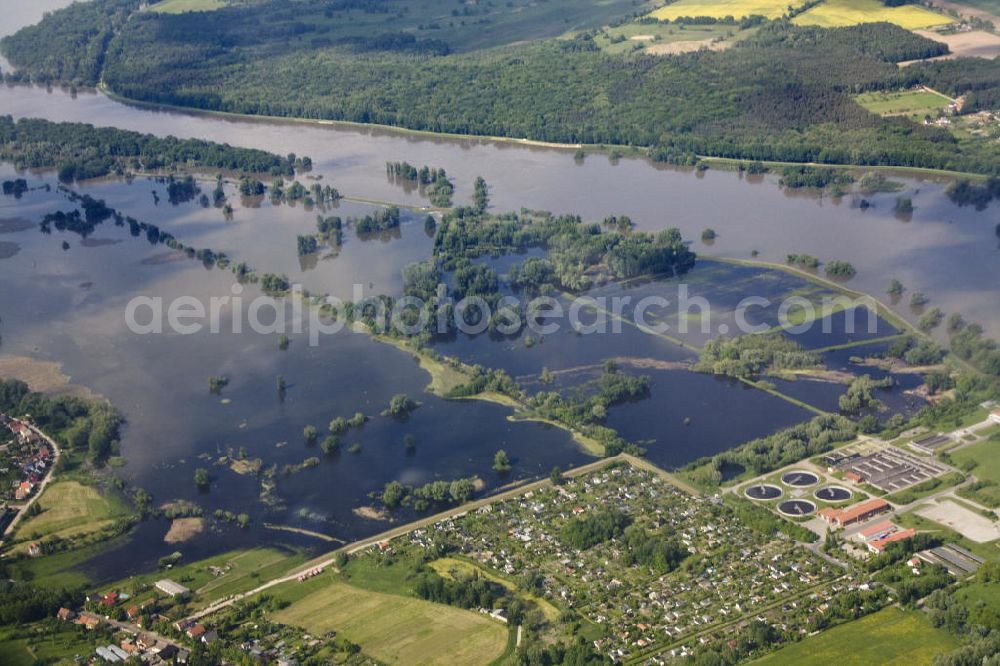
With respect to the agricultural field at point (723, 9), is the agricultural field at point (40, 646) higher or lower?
lower

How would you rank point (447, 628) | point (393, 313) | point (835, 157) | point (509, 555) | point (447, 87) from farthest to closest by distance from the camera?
point (447, 87) → point (835, 157) → point (393, 313) → point (509, 555) → point (447, 628)

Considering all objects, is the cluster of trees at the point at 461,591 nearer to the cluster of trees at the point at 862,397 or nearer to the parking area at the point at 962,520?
the parking area at the point at 962,520

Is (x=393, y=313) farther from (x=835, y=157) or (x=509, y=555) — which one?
(x=835, y=157)

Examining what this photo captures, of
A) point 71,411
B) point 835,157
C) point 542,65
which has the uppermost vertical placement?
point 542,65

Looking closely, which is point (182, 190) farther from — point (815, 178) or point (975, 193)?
point (975, 193)

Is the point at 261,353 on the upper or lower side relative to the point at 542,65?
lower

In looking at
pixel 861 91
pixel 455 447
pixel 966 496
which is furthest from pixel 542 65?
pixel 966 496

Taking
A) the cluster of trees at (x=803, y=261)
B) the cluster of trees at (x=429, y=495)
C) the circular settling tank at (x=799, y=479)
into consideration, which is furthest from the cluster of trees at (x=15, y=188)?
the circular settling tank at (x=799, y=479)
